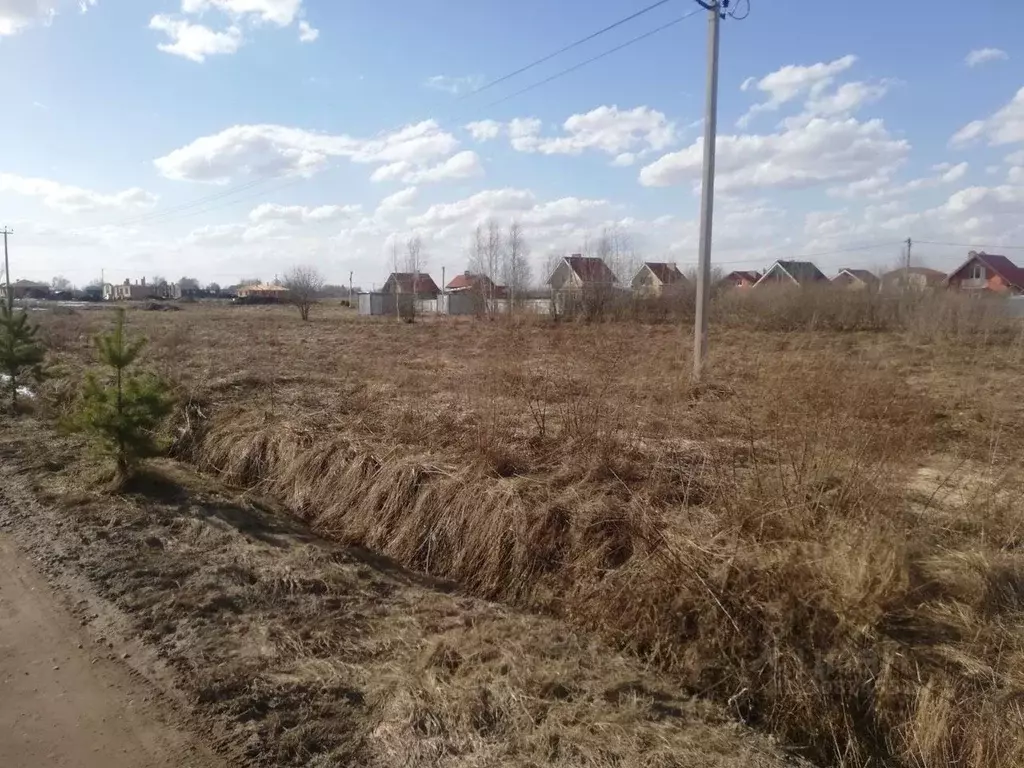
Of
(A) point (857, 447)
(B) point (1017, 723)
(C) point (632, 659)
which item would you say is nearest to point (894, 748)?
(B) point (1017, 723)

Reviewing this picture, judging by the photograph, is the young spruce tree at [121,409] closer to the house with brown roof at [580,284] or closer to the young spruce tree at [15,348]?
the young spruce tree at [15,348]

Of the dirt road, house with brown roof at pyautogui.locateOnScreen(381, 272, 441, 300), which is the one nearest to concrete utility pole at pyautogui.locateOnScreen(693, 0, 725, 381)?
the dirt road

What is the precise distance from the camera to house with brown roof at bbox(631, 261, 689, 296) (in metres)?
31.0

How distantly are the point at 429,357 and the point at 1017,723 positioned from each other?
46.7 feet

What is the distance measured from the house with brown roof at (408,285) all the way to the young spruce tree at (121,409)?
40.3m

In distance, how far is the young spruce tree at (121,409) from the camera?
7.28 meters

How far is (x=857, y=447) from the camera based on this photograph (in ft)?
17.0

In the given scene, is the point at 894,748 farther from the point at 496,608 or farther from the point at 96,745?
the point at 96,745

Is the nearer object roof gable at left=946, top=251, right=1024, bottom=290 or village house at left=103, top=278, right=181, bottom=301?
roof gable at left=946, top=251, right=1024, bottom=290

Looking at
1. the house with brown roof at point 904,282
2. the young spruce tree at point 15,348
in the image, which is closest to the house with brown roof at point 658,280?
the house with brown roof at point 904,282

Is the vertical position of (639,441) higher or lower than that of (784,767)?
higher

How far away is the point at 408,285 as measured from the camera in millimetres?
54500

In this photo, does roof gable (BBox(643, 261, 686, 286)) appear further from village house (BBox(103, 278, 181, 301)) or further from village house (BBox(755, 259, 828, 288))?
village house (BBox(103, 278, 181, 301))

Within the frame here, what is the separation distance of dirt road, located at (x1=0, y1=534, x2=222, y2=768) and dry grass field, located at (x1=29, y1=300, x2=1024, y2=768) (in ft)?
9.25
